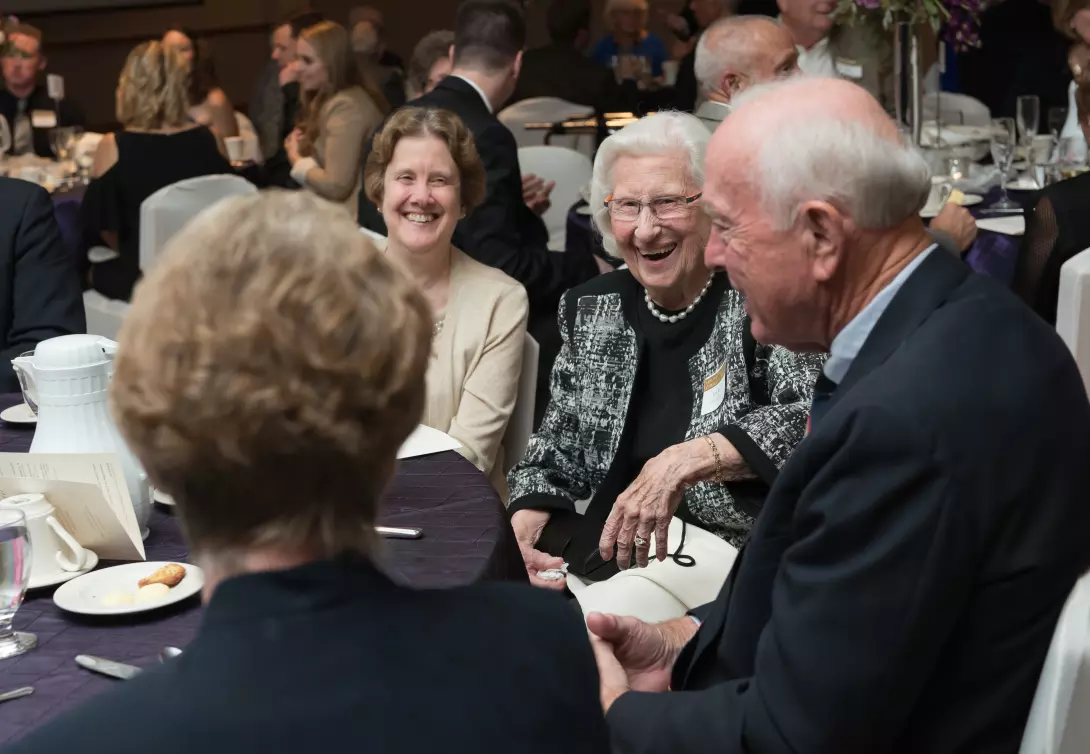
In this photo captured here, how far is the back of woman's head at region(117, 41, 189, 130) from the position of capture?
5336 mm

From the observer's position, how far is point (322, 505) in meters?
0.88

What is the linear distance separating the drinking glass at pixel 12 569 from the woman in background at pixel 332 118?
4.12m

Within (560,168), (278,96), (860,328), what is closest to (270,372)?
(860,328)

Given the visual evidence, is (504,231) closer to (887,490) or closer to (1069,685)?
(887,490)

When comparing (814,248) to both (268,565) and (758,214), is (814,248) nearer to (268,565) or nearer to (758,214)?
(758,214)

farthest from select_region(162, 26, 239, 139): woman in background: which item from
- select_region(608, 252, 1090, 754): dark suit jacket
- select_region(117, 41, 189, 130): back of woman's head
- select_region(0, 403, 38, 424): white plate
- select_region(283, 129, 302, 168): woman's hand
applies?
select_region(608, 252, 1090, 754): dark suit jacket

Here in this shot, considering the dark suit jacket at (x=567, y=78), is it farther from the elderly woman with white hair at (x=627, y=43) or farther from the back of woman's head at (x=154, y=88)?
the back of woman's head at (x=154, y=88)

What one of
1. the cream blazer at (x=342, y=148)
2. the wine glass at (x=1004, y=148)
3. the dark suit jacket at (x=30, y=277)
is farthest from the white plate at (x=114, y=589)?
the cream blazer at (x=342, y=148)

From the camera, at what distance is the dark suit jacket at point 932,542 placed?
1.26 m

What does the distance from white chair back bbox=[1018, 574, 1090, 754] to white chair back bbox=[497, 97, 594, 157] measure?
583 centimetres

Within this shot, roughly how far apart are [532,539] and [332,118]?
3.58 metres

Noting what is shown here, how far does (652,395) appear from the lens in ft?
8.46

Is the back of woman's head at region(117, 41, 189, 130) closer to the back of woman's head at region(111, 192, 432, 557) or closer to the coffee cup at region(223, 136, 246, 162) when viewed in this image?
the coffee cup at region(223, 136, 246, 162)

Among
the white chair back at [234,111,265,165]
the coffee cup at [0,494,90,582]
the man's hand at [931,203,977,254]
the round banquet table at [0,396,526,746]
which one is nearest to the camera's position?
the round banquet table at [0,396,526,746]
